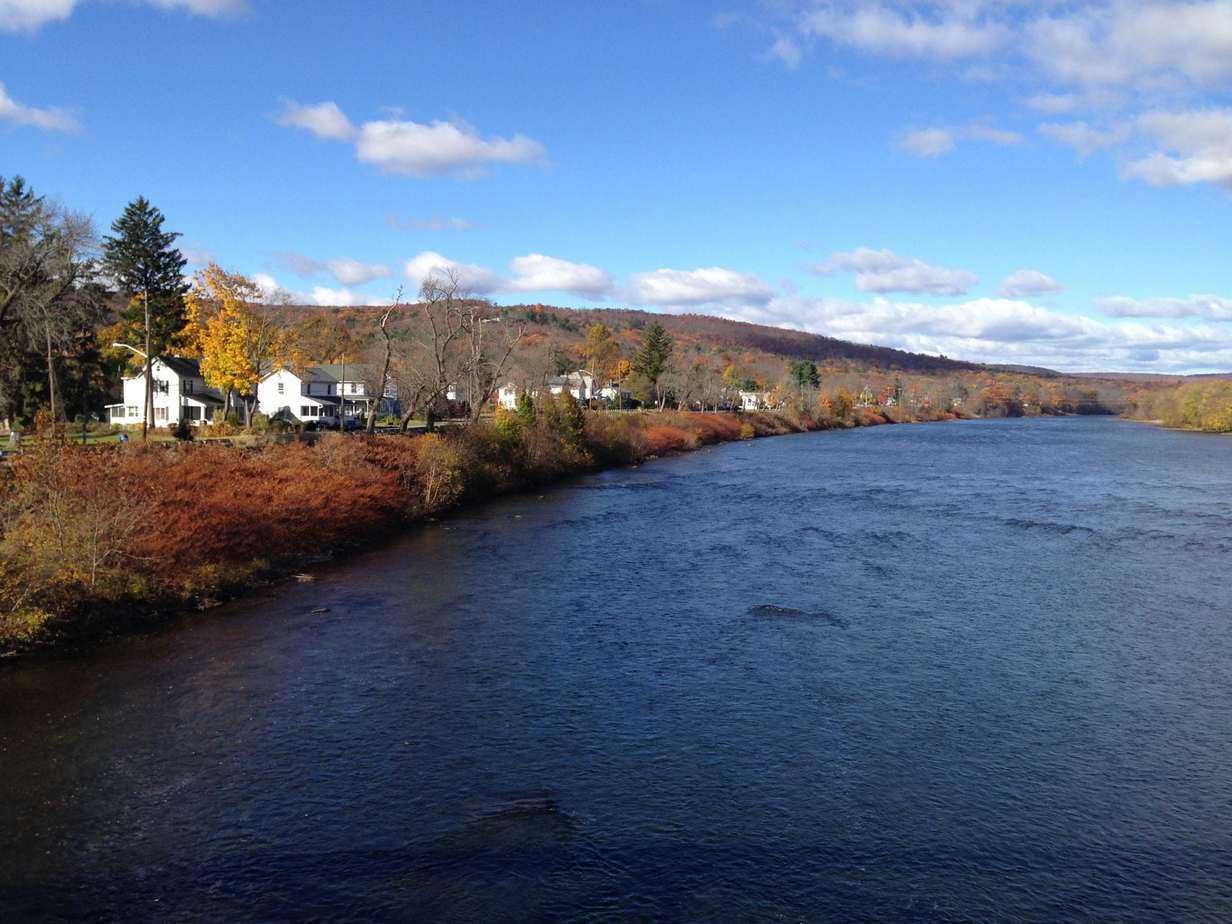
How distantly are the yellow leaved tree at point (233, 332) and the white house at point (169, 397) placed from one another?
6963 mm

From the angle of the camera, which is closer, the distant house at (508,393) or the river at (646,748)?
the river at (646,748)

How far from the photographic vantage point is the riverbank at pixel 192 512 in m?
23.6

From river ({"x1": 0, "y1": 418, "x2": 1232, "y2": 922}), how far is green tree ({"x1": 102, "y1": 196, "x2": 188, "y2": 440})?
144 ft

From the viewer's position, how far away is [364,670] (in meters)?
21.6

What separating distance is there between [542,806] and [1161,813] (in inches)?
418

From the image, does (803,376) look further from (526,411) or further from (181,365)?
(181,365)

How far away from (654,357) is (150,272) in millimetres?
68009

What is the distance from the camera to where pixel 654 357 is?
121 meters

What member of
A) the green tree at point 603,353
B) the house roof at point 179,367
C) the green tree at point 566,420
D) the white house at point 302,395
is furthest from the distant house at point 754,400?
the house roof at point 179,367

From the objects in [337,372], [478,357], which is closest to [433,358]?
[337,372]

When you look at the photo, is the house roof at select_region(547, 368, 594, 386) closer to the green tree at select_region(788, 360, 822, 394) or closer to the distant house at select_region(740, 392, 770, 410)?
the distant house at select_region(740, 392, 770, 410)

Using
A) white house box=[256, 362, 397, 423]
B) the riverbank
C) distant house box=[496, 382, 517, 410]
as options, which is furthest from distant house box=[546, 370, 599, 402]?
the riverbank

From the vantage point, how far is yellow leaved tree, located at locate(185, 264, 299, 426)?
61.2 meters

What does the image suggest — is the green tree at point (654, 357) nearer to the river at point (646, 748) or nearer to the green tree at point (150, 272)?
the green tree at point (150, 272)
